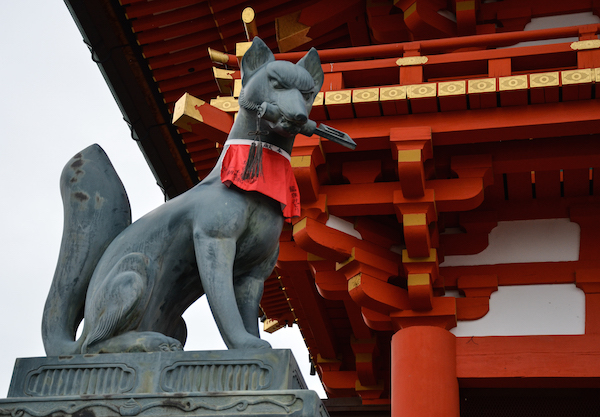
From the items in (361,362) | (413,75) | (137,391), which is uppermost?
(413,75)

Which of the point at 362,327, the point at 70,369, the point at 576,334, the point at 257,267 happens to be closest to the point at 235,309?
the point at 257,267

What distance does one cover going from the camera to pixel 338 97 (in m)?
4.96

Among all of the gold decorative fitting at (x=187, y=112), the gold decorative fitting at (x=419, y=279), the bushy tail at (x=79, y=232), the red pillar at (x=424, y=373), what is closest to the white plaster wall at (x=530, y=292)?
the red pillar at (x=424, y=373)

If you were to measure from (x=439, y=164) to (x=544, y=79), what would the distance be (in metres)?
0.89

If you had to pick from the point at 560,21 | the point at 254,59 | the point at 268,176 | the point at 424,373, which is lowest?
the point at 268,176

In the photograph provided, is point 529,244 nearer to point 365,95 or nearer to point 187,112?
point 365,95

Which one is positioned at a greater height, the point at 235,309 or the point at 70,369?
the point at 235,309

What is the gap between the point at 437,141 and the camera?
4.98 meters

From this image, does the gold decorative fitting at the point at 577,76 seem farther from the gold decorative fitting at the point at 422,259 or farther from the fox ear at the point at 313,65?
the fox ear at the point at 313,65

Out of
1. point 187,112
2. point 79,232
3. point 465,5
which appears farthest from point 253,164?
point 465,5

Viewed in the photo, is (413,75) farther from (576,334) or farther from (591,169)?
(576,334)

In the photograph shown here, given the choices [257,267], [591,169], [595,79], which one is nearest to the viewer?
[257,267]

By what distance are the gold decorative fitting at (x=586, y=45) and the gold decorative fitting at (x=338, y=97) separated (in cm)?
136

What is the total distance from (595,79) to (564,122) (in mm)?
292
